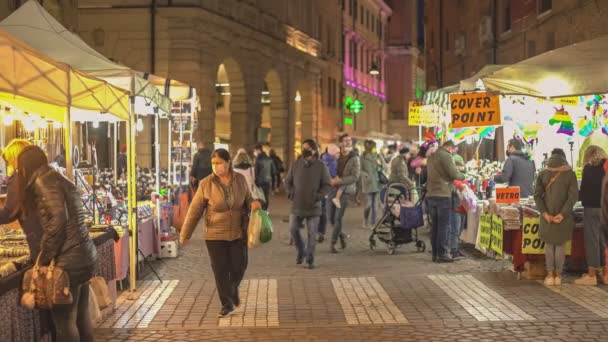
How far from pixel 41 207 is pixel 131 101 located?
5.16m

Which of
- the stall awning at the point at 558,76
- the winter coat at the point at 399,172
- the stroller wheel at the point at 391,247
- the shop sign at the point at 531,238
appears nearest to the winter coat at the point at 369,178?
the winter coat at the point at 399,172

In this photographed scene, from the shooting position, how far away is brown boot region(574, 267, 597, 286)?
12.1m

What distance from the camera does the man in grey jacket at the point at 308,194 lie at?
14180 millimetres

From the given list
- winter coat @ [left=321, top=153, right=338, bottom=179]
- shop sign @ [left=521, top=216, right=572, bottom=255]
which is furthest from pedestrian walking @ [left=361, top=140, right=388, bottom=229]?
shop sign @ [left=521, top=216, right=572, bottom=255]

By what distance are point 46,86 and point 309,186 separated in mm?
6152

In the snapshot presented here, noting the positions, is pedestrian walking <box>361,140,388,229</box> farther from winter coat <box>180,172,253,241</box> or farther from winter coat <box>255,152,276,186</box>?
winter coat <box>180,172,253,241</box>

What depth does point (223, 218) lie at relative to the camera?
9.80m

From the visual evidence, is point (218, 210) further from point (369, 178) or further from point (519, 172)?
point (369, 178)

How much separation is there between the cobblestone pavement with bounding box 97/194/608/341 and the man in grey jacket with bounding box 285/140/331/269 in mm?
449

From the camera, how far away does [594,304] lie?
35.2 ft

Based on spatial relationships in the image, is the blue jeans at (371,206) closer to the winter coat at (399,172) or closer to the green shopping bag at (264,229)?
the winter coat at (399,172)

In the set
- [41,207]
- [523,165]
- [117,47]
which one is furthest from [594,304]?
[117,47]

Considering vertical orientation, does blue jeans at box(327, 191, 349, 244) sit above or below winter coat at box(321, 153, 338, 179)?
below

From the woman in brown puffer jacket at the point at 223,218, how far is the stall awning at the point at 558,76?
4838mm
